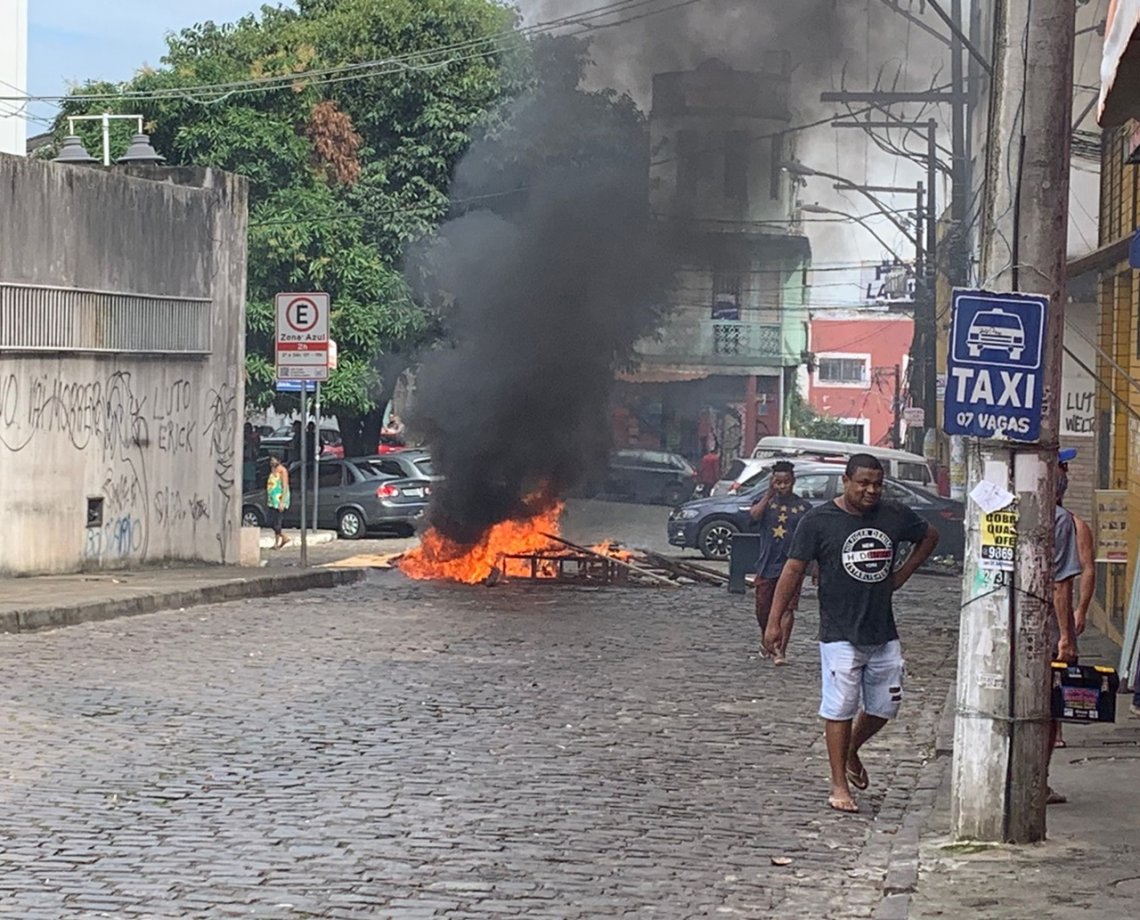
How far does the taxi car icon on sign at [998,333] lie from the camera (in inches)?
297

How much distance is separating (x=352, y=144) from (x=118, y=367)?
653 inches

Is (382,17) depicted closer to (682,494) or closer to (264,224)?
(264,224)

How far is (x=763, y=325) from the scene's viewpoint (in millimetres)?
49438

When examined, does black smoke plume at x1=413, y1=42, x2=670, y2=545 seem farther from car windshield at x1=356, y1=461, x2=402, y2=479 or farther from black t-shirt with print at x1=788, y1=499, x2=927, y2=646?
black t-shirt with print at x1=788, y1=499, x2=927, y2=646

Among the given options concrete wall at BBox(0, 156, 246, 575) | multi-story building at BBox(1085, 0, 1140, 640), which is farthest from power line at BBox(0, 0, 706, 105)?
multi-story building at BBox(1085, 0, 1140, 640)

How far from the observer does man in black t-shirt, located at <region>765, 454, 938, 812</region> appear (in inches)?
340

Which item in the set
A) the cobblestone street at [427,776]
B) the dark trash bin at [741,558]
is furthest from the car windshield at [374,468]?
the cobblestone street at [427,776]

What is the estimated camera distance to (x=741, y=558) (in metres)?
20.9

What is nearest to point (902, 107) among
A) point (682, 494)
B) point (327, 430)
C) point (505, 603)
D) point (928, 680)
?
point (682, 494)

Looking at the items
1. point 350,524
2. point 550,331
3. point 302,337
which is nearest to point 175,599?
point 302,337

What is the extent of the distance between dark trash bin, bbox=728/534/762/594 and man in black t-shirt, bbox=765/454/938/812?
12.1 m

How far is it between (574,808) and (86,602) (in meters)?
8.81

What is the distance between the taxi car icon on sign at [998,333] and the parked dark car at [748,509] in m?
19.0

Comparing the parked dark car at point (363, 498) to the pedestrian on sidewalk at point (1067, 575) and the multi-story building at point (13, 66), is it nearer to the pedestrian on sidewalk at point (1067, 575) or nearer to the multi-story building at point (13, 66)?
the multi-story building at point (13, 66)
